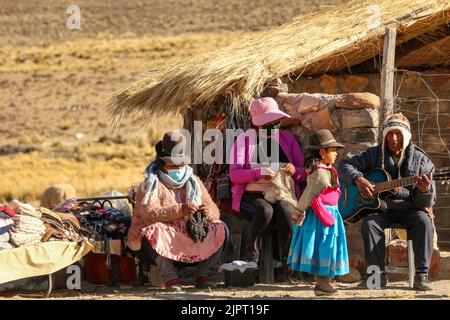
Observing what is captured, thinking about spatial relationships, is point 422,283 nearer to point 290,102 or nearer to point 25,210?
point 290,102

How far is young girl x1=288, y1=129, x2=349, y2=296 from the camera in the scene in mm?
8945

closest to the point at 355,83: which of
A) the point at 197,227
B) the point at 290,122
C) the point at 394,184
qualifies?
the point at 290,122

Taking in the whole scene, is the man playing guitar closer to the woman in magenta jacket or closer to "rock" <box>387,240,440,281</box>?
"rock" <box>387,240,440,281</box>

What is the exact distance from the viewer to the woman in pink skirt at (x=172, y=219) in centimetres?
960

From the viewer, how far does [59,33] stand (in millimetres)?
56156

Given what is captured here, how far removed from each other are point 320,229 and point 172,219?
4.55 ft

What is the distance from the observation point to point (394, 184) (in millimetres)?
9305

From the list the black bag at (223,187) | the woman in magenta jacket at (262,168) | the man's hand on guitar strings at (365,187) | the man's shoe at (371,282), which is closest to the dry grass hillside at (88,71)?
the black bag at (223,187)

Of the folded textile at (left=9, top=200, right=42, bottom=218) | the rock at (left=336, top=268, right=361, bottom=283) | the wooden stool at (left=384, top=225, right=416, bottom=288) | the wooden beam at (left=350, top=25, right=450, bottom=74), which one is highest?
the wooden beam at (left=350, top=25, right=450, bottom=74)

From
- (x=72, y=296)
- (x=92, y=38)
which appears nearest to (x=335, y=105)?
(x=72, y=296)

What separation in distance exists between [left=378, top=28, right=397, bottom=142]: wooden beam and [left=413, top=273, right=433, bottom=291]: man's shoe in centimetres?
148

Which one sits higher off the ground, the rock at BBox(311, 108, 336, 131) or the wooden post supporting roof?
the wooden post supporting roof

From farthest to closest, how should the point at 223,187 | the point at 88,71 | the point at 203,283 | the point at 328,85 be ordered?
the point at 88,71
the point at 328,85
the point at 223,187
the point at 203,283

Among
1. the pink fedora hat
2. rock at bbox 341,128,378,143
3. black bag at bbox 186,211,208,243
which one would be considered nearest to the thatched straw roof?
the pink fedora hat
